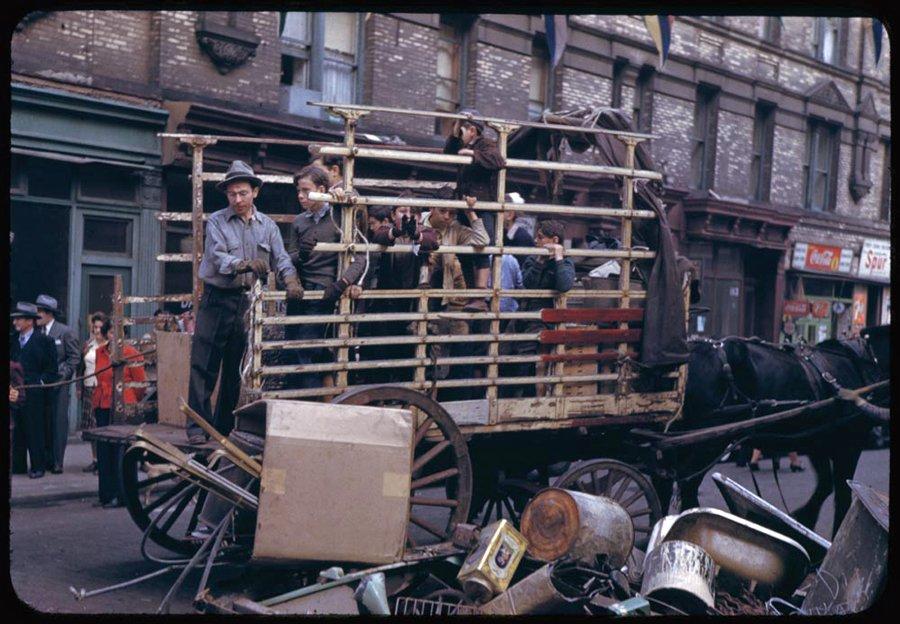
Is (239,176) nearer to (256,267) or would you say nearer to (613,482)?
(256,267)

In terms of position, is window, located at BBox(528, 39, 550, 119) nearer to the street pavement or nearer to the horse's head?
the street pavement

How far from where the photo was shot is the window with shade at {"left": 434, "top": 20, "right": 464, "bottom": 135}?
1952 cm

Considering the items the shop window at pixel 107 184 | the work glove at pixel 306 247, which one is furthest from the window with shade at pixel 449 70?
the work glove at pixel 306 247

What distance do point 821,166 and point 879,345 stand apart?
64.2 ft

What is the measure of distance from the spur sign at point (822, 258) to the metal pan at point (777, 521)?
2096cm

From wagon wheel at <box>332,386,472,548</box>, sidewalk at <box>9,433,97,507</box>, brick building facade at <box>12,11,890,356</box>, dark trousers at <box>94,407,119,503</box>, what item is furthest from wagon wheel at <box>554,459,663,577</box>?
brick building facade at <box>12,11,890,356</box>

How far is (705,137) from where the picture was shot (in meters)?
25.1

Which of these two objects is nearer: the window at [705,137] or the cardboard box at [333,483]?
the cardboard box at [333,483]

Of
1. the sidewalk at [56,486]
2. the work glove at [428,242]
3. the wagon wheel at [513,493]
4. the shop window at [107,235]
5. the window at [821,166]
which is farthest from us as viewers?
the window at [821,166]

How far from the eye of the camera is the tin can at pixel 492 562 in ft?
20.5

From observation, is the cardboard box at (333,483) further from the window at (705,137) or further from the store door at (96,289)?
the window at (705,137)

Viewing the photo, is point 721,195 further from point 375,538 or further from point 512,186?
point 375,538

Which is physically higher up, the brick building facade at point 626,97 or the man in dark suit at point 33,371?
the brick building facade at point 626,97

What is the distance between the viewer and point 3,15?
6676 mm
